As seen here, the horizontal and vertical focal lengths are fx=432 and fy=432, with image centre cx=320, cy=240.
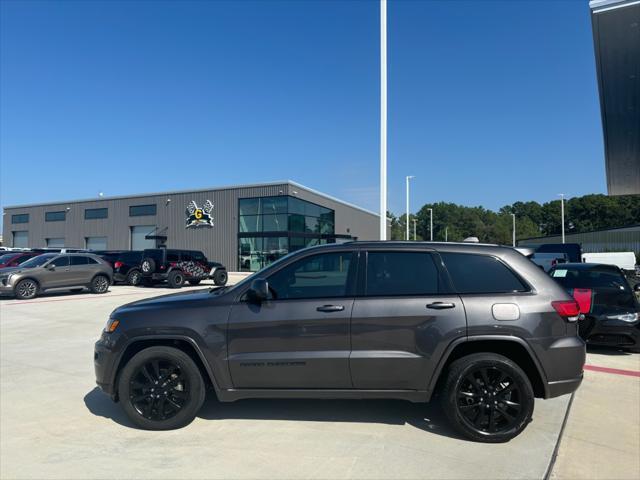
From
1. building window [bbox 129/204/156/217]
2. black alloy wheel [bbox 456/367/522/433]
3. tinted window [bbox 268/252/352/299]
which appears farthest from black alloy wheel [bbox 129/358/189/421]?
building window [bbox 129/204/156/217]

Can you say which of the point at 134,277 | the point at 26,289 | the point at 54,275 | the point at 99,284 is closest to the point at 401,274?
the point at 26,289

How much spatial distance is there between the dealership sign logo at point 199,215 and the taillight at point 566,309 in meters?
37.1

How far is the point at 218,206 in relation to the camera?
3872cm

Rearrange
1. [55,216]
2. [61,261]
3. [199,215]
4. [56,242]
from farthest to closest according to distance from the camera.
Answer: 1. [56,242]
2. [55,216]
3. [199,215]
4. [61,261]

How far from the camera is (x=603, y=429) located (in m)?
4.22

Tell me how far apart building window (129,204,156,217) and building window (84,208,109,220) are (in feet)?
11.3

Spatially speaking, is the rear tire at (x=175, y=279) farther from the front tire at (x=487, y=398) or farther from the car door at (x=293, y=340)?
the front tire at (x=487, y=398)

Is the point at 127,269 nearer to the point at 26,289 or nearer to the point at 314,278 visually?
the point at 26,289

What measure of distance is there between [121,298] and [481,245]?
14.6 meters

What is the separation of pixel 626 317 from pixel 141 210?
41.9 m

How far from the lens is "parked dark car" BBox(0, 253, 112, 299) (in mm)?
15055

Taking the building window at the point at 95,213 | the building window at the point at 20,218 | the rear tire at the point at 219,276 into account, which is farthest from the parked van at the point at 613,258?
the building window at the point at 20,218

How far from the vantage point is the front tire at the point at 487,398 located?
379 centimetres

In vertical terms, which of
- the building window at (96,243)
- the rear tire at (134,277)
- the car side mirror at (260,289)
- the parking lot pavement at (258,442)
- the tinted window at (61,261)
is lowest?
the parking lot pavement at (258,442)
